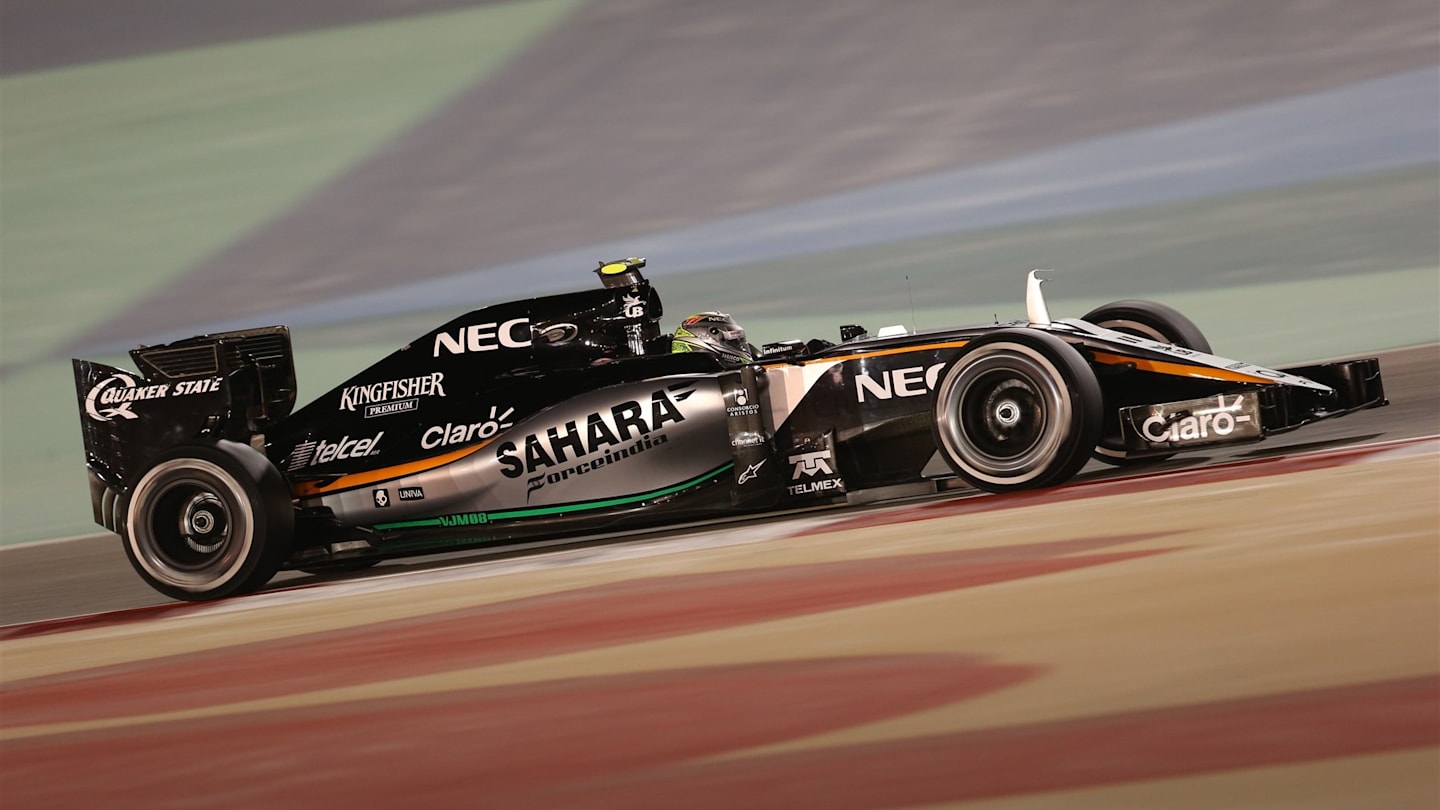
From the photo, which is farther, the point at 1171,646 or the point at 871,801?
the point at 1171,646

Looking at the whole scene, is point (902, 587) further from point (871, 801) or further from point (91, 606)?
point (91, 606)

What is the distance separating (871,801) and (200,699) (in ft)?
8.75

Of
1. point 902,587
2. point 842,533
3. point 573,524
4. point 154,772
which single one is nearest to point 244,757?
point 154,772

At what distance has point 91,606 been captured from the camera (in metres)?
8.55

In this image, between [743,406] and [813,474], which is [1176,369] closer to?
[813,474]

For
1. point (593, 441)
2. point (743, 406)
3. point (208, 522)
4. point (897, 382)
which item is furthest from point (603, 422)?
point (208, 522)

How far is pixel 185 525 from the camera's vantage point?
26.4 feet

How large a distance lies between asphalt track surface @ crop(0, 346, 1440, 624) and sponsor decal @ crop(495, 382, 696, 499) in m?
0.49

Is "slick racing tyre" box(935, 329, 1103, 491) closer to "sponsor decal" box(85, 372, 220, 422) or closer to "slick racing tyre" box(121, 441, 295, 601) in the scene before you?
"slick racing tyre" box(121, 441, 295, 601)

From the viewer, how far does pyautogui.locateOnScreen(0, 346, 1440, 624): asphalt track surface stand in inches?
299

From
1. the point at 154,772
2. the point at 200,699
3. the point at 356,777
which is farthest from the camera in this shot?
the point at 200,699

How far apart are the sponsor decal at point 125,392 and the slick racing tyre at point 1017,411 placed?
4.24m

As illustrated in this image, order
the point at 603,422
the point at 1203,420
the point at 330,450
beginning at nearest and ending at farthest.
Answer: the point at 1203,420
the point at 603,422
the point at 330,450

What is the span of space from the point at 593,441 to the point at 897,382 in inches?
62.2
